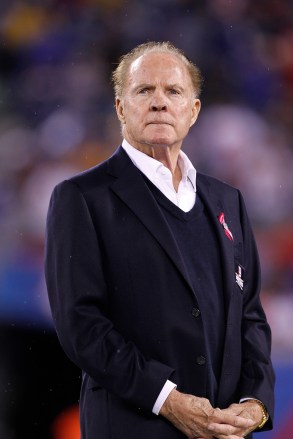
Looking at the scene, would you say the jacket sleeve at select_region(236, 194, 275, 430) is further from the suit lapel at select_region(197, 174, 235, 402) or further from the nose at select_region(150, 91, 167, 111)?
the nose at select_region(150, 91, 167, 111)

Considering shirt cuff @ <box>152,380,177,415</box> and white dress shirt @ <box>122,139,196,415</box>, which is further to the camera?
white dress shirt @ <box>122,139,196,415</box>

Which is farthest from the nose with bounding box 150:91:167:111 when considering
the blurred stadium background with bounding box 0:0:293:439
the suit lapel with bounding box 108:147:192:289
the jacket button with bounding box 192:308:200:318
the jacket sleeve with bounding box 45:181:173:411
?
the blurred stadium background with bounding box 0:0:293:439

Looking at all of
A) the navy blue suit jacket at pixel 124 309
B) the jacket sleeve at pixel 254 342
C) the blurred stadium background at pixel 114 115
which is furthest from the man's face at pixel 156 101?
the blurred stadium background at pixel 114 115

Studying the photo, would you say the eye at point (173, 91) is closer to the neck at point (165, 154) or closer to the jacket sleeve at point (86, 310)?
the neck at point (165, 154)

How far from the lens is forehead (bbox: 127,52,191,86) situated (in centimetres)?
152

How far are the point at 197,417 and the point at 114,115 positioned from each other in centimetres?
191

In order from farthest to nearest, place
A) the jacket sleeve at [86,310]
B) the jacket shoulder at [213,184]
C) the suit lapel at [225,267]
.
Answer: the jacket shoulder at [213,184], the suit lapel at [225,267], the jacket sleeve at [86,310]

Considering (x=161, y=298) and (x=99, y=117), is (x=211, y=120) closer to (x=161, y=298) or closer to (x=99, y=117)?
(x=99, y=117)

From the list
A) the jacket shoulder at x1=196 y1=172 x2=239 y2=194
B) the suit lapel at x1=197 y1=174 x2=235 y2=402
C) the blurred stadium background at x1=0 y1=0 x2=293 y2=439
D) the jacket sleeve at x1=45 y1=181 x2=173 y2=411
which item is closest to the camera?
the jacket sleeve at x1=45 y1=181 x2=173 y2=411

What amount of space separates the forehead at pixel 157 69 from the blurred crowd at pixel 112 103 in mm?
1427

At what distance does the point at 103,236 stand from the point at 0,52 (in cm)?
184

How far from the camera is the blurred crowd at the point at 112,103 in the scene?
2947 mm

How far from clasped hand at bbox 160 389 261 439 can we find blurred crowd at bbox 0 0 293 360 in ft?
4.98

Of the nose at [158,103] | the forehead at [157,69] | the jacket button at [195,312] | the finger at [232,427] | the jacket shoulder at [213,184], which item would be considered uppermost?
the forehead at [157,69]
